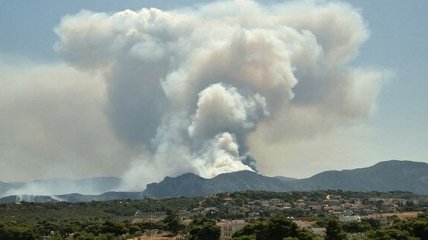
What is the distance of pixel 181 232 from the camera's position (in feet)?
346

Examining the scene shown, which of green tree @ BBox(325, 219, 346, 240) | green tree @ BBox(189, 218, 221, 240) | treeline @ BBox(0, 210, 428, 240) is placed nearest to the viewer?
treeline @ BBox(0, 210, 428, 240)

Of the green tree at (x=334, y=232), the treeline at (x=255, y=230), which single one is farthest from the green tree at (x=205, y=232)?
the green tree at (x=334, y=232)

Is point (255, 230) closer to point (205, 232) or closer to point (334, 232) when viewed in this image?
point (205, 232)

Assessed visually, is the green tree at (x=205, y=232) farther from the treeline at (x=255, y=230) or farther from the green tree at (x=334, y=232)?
the green tree at (x=334, y=232)

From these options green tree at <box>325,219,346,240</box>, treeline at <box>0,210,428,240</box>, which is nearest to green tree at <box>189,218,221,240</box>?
treeline at <box>0,210,428,240</box>

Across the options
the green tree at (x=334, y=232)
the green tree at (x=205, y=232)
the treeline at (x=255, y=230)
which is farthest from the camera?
the green tree at (x=205, y=232)

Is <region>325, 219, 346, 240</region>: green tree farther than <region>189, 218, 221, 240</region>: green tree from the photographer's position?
No

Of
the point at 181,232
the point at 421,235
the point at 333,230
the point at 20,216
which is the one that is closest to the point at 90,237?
the point at 181,232

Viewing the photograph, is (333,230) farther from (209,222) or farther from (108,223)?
(108,223)

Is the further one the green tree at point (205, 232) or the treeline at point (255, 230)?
the green tree at point (205, 232)


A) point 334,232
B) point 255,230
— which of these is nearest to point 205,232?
point 255,230

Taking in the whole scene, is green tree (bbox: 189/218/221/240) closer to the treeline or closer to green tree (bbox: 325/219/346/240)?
the treeline

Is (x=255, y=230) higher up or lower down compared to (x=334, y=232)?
higher up

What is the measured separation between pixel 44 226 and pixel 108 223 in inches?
918
